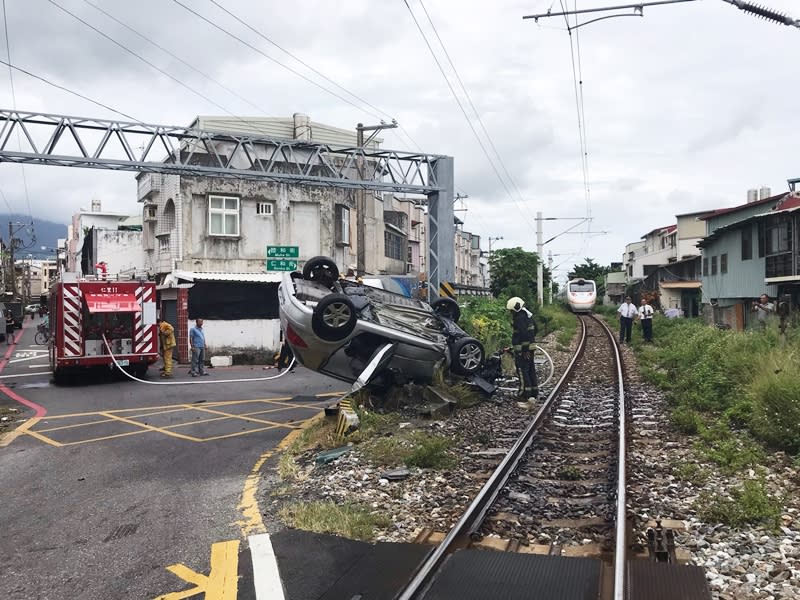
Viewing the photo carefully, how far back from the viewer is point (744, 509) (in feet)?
17.4

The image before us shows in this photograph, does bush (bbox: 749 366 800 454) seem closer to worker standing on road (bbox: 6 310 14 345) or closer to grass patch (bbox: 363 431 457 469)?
grass patch (bbox: 363 431 457 469)

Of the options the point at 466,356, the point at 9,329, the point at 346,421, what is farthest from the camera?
the point at 9,329

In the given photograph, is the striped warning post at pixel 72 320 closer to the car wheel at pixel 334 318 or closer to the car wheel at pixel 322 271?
the car wheel at pixel 322 271

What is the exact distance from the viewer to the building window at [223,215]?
79.7 feet

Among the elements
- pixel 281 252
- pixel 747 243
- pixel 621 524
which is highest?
pixel 747 243

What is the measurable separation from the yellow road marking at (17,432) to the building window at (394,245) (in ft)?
89.8

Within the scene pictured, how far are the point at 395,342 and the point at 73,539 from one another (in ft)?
18.4

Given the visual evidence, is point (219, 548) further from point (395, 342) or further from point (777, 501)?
point (395, 342)

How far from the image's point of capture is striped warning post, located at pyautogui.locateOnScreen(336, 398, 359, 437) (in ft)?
28.3

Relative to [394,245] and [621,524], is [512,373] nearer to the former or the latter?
[621,524]

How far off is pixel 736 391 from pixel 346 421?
20.3 ft

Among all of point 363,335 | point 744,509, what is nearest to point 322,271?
point 363,335

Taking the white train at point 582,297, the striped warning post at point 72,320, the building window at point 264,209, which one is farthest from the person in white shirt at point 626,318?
the white train at point 582,297

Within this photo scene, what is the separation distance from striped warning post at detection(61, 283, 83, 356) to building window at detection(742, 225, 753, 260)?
915 inches
